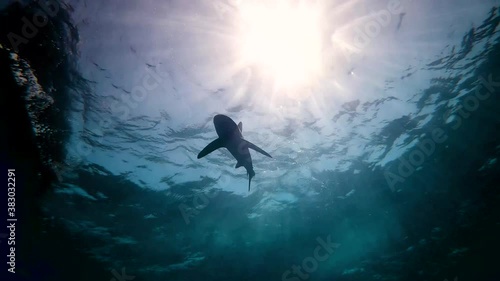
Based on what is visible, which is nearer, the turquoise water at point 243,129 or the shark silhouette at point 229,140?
the shark silhouette at point 229,140

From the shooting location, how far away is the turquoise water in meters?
8.45

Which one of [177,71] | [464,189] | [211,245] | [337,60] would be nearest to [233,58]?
[177,71]

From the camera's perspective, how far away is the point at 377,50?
31.2 feet

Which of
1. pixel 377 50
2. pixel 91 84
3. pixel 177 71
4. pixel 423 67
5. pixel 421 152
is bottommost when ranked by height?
pixel 421 152

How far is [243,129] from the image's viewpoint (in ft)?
37.0

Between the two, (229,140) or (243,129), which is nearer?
(229,140)

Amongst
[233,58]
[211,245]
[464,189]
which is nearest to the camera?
[233,58]

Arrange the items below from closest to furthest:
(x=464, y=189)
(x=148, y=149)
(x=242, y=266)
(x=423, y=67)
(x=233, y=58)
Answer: (x=233, y=58), (x=423, y=67), (x=148, y=149), (x=464, y=189), (x=242, y=266)

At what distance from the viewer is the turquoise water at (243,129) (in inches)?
333

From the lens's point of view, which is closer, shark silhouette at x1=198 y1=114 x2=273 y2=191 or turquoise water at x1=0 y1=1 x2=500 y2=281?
shark silhouette at x1=198 y1=114 x2=273 y2=191

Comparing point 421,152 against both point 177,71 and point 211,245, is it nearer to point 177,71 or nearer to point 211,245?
point 177,71

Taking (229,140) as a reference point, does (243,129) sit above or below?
above

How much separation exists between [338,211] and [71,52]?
15.5m

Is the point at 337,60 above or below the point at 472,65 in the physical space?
above
